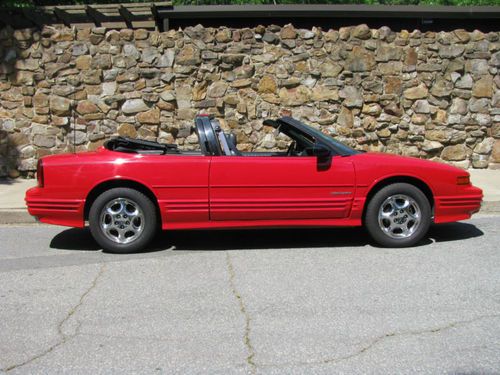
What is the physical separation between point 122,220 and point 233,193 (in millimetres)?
1221

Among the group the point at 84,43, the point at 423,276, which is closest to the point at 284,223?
the point at 423,276

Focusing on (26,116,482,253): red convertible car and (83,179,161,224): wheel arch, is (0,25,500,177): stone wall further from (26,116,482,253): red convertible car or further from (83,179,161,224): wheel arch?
(83,179,161,224): wheel arch

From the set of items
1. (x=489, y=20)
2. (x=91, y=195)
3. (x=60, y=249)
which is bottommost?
(x=60, y=249)

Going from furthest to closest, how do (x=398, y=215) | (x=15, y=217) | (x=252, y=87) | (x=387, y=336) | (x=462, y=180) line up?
(x=252, y=87)
(x=15, y=217)
(x=462, y=180)
(x=398, y=215)
(x=387, y=336)

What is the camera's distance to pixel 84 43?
1027 cm

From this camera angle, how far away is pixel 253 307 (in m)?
4.27

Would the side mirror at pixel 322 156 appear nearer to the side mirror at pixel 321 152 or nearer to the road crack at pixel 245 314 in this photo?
the side mirror at pixel 321 152

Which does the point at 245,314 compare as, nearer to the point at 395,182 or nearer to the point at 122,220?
the point at 122,220

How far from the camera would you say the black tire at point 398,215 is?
588 centimetres

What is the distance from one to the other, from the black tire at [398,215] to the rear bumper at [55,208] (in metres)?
3.13

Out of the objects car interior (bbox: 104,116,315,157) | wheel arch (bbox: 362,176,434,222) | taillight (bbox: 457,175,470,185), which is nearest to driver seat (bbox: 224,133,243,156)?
car interior (bbox: 104,116,315,157)

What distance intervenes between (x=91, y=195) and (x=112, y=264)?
0.82 metres

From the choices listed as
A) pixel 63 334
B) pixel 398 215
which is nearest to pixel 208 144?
pixel 398 215

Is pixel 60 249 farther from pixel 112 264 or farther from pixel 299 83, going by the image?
pixel 299 83
